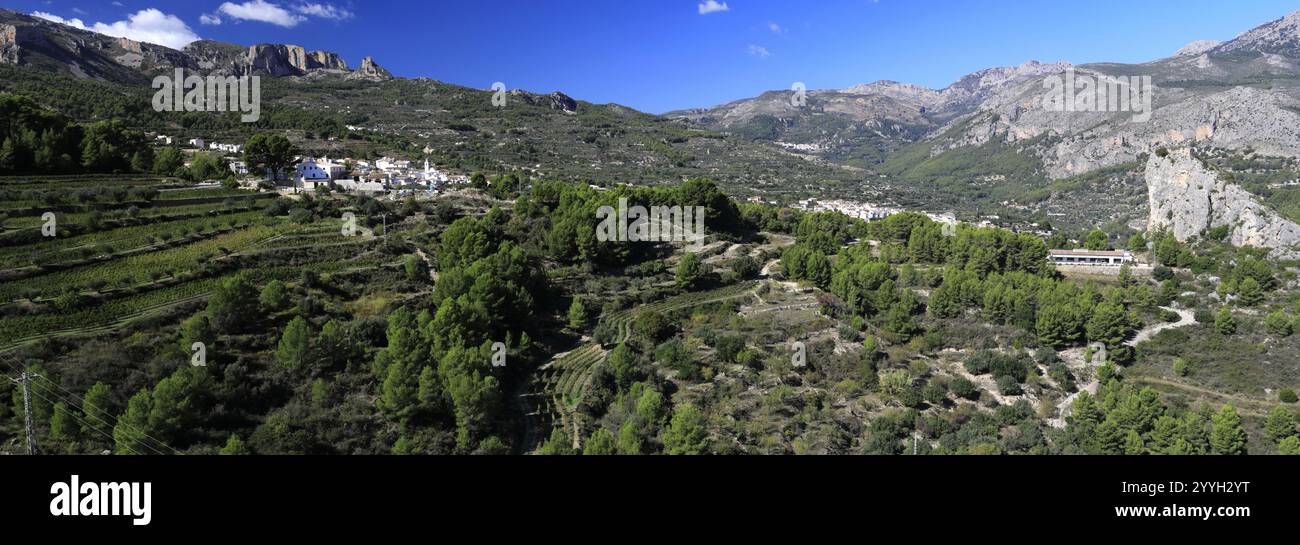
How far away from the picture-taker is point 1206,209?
50000 mm

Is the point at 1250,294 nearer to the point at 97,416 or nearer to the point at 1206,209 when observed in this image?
the point at 1206,209

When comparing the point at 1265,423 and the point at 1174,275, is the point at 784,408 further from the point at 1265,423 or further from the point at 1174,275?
the point at 1174,275

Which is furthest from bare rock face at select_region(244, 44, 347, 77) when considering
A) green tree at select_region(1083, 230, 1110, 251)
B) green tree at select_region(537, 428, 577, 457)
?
green tree at select_region(1083, 230, 1110, 251)

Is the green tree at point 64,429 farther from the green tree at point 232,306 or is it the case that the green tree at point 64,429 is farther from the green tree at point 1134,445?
the green tree at point 1134,445

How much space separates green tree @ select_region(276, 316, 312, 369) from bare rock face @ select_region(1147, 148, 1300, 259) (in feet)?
Answer: 201

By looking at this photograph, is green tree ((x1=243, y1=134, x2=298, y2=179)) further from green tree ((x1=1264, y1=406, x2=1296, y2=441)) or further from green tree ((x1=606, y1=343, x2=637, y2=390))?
green tree ((x1=1264, y1=406, x2=1296, y2=441))

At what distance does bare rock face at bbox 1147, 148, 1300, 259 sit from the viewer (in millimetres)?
43656

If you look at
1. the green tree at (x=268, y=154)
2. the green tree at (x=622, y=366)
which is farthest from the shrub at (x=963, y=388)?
the green tree at (x=268, y=154)

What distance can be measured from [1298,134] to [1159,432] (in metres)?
103

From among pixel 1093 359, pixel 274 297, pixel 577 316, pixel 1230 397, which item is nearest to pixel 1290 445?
pixel 1230 397

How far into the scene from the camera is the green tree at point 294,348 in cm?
2119
